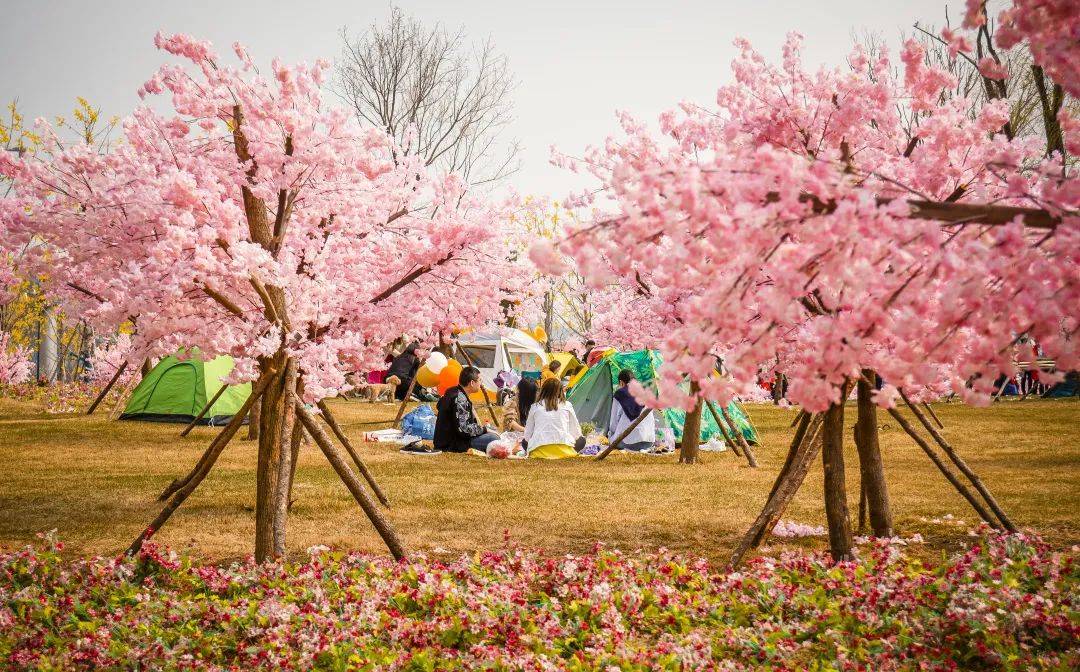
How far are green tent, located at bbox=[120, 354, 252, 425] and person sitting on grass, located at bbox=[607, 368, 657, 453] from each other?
848 centimetres

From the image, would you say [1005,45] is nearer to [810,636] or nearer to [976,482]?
[810,636]

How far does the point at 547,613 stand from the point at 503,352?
27231mm

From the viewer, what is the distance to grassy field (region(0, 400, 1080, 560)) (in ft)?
25.6

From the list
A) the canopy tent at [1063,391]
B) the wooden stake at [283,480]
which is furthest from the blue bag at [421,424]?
the canopy tent at [1063,391]

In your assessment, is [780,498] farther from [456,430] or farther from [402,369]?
[402,369]

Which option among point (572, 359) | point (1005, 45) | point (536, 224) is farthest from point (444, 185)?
point (536, 224)

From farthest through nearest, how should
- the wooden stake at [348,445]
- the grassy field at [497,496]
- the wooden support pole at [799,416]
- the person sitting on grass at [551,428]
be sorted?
the person sitting on grass at [551,428] → the wooden stake at [348,445] → the grassy field at [497,496] → the wooden support pole at [799,416]

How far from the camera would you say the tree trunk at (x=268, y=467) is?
6.47 m

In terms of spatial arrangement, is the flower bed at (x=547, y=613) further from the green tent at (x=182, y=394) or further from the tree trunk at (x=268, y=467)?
the green tent at (x=182, y=394)

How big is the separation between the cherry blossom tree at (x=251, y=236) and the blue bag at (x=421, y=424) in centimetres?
741

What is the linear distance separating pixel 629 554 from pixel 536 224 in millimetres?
35732

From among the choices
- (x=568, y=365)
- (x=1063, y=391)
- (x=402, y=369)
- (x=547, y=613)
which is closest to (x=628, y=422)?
(x=547, y=613)

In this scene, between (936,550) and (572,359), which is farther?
(572,359)

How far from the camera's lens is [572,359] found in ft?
98.2
